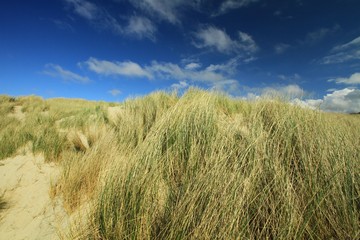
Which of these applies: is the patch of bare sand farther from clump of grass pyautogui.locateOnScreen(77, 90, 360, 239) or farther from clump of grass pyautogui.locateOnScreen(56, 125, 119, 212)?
clump of grass pyautogui.locateOnScreen(77, 90, 360, 239)

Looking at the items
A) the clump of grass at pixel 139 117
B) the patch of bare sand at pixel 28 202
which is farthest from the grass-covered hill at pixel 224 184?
the clump of grass at pixel 139 117

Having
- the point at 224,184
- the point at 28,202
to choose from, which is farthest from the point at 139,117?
the point at 224,184

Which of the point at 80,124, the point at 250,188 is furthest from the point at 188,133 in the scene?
the point at 80,124

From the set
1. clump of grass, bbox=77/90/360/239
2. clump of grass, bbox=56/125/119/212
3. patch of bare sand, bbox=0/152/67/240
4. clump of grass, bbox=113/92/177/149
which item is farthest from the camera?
clump of grass, bbox=113/92/177/149

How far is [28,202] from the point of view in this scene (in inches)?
121

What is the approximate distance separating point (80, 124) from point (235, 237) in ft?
15.8

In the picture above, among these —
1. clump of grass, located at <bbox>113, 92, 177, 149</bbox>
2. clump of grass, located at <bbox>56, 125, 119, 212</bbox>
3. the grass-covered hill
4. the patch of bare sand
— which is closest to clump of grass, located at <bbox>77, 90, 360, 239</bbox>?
the grass-covered hill

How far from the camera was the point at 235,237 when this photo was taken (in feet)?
5.21

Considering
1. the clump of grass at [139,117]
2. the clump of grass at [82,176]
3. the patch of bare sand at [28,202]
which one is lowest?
the patch of bare sand at [28,202]

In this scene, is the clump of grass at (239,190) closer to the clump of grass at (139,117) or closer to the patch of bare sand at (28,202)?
the patch of bare sand at (28,202)

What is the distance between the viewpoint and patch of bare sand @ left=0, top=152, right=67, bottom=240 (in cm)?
262

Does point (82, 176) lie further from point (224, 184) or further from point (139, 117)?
point (224, 184)

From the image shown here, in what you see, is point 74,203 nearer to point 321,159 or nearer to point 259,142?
point 259,142

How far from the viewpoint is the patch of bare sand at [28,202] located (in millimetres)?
2623
